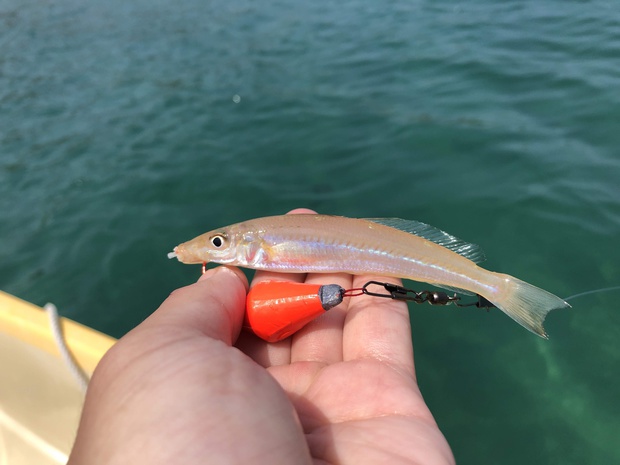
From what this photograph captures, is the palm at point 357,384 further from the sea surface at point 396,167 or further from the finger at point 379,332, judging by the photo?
the sea surface at point 396,167

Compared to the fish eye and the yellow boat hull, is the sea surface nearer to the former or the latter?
the yellow boat hull

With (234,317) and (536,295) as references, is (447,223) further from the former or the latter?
(234,317)

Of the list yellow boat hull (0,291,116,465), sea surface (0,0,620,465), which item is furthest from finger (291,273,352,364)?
sea surface (0,0,620,465)

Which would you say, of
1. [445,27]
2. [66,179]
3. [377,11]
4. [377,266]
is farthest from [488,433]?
[377,11]

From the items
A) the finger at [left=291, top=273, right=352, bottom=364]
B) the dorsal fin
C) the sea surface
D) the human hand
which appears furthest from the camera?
the sea surface

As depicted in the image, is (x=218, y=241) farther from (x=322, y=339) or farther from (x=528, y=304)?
(x=528, y=304)

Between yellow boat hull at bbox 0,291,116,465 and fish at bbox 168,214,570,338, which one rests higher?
fish at bbox 168,214,570,338
